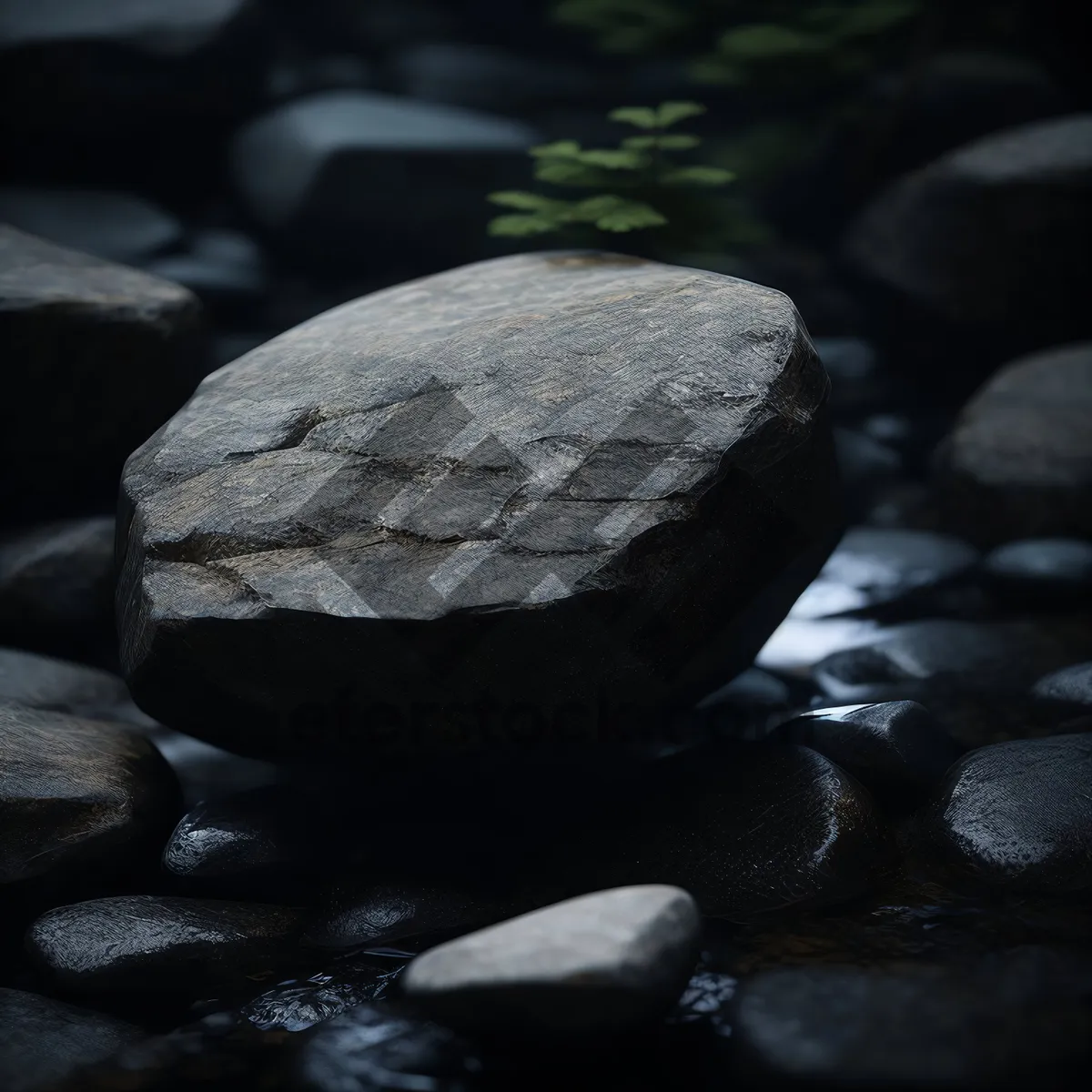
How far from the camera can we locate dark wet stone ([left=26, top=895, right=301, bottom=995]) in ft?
8.41

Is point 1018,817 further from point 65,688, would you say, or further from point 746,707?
point 65,688

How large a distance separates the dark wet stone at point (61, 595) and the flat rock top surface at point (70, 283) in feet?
2.77

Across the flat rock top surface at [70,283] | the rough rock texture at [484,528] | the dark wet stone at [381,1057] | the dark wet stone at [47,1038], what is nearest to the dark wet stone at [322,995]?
the dark wet stone at [381,1057]

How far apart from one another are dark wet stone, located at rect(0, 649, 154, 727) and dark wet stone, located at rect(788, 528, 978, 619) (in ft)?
8.20

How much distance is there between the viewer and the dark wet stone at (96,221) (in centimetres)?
552

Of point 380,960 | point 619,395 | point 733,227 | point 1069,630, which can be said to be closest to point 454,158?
point 733,227

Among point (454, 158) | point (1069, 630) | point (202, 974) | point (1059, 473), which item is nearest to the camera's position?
point (202, 974)

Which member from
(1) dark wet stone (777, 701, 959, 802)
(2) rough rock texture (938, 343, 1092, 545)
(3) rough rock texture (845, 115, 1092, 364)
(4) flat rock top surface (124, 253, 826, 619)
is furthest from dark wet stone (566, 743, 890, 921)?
(3) rough rock texture (845, 115, 1092, 364)

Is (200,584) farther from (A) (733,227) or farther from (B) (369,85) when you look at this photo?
(B) (369,85)

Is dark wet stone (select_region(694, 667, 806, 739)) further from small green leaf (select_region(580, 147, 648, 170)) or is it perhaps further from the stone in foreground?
small green leaf (select_region(580, 147, 648, 170))

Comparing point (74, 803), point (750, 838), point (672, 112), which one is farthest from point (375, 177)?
point (750, 838)

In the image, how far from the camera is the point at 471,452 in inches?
111

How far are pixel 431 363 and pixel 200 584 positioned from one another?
2.98ft

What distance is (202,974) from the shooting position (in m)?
2.59
